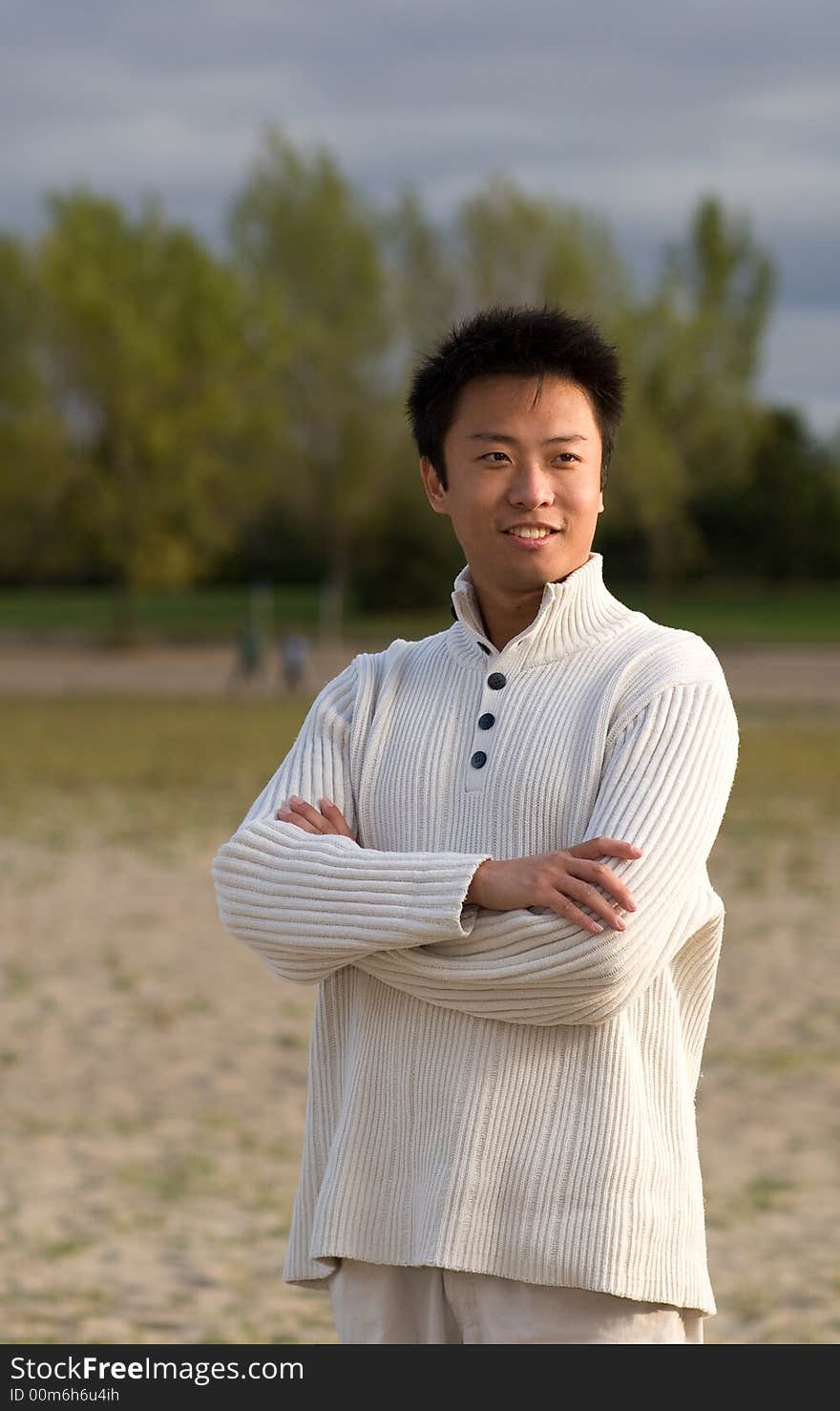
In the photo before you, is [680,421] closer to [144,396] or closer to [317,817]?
[144,396]

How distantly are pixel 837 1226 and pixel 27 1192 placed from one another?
251 centimetres

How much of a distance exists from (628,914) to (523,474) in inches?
21.2

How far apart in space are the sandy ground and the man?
25.4 metres

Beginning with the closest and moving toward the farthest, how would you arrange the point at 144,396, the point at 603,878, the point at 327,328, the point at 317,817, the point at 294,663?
the point at 603,878 → the point at 317,817 → the point at 294,663 → the point at 144,396 → the point at 327,328

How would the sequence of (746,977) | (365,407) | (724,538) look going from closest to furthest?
(746,977), (365,407), (724,538)

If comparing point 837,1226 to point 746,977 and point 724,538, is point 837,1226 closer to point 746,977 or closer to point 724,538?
point 746,977

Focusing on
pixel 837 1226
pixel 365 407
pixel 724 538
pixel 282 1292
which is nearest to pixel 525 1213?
pixel 282 1292

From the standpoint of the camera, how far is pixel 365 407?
4547 centimetres

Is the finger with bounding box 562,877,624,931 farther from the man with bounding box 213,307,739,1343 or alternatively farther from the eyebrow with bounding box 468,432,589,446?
the eyebrow with bounding box 468,432,589,446

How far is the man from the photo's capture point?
7.07 feet

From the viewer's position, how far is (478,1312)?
2215 mm

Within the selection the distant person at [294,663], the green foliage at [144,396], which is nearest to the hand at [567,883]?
the distant person at [294,663]

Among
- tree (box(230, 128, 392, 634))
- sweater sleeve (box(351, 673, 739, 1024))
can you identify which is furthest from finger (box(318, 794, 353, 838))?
tree (box(230, 128, 392, 634))

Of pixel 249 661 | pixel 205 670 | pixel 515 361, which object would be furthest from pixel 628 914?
pixel 205 670
